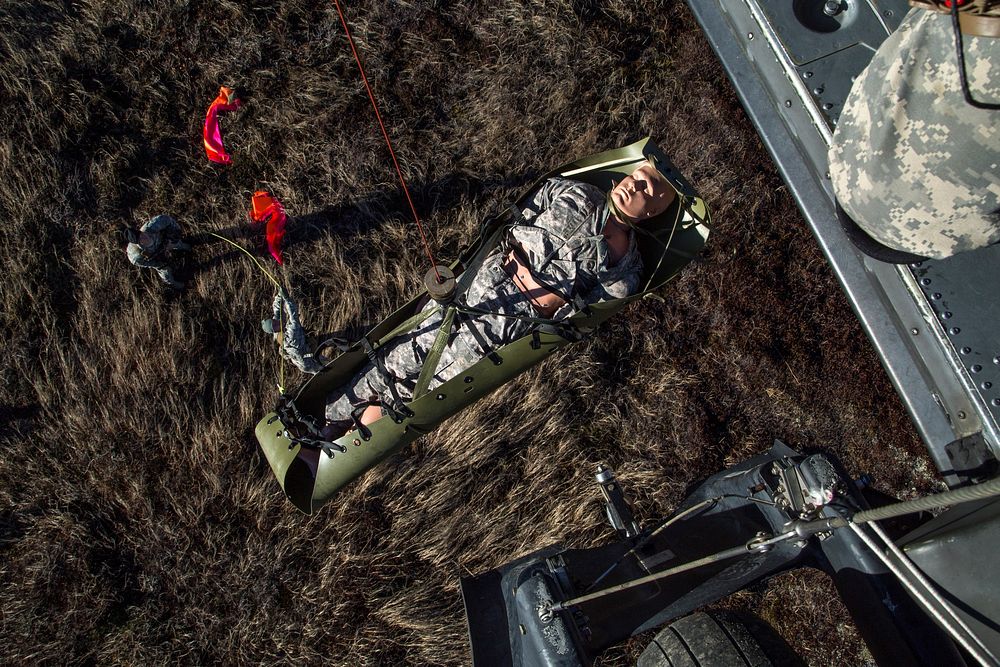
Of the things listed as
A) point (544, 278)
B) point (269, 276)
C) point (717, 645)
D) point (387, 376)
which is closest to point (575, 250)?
point (544, 278)

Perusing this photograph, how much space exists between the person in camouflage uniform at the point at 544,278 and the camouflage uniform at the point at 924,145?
1431mm

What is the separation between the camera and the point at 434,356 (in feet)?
12.7

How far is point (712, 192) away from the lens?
483 centimetres

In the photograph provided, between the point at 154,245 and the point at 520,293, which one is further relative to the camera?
the point at 154,245

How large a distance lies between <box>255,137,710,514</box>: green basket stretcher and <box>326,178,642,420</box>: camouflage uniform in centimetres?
11

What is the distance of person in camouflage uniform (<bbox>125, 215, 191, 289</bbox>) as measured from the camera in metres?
4.33

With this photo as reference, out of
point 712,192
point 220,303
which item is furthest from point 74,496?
point 712,192

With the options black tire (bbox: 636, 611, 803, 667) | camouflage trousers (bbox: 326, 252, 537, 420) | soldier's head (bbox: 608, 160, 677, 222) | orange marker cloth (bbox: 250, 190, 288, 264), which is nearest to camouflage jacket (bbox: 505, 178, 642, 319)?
soldier's head (bbox: 608, 160, 677, 222)

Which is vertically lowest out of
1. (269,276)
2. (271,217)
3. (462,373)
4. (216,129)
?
(462,373)

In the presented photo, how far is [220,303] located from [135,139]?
1270mm

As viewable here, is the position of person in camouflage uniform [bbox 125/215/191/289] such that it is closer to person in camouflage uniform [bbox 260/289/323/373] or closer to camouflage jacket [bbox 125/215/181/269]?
camouflage jacket [bbox 125/215/181/269]

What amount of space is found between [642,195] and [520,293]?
895 mm

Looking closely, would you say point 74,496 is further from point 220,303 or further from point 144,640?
point 220,303

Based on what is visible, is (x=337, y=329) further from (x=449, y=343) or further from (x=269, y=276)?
(x=449, y=343)
